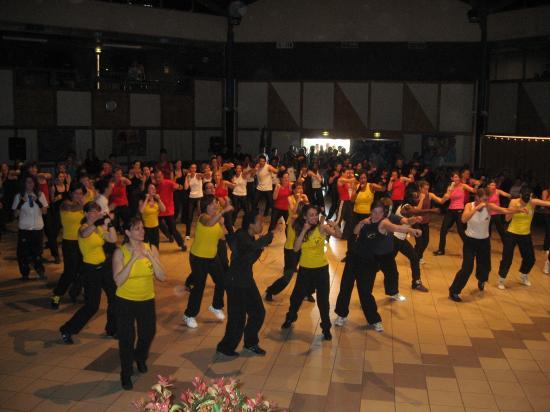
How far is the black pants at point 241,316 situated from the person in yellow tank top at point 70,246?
2.63m

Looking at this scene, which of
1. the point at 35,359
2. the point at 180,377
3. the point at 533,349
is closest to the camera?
the point at 180,377

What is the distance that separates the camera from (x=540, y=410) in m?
6.35

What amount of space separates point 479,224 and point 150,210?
5.18m

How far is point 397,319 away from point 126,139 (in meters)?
13.9

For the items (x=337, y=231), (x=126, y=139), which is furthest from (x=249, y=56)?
(x=337, y=231)

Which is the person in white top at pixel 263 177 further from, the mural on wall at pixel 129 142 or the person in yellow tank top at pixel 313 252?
the person in yellow tank top at pixel 313 252

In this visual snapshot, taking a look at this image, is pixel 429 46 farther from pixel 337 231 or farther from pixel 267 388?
pixel 267 388

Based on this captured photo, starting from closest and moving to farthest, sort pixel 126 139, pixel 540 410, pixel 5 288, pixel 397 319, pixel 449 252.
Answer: pixel 540 410 → pixel 397 319 → pixel 5 288 → pixel 449 252 → pixel 126 139

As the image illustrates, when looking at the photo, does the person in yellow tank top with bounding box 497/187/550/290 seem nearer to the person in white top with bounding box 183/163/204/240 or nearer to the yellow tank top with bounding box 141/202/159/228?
the yellow tank top with bounding box 141/202/159/228

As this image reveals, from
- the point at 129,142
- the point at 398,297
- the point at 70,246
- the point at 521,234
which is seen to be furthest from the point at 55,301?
the point at 129,142

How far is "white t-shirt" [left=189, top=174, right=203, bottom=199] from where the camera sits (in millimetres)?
14047

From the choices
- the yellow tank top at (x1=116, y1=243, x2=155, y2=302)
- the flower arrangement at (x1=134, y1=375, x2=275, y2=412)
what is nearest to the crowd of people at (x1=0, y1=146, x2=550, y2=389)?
the yellow tank top at (x1=116, y1=243, x2=155, y2=302)

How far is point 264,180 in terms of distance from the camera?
15789 mm

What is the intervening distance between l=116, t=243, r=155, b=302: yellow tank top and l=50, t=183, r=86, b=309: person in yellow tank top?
272 centimetres
